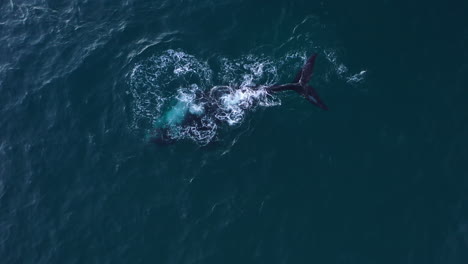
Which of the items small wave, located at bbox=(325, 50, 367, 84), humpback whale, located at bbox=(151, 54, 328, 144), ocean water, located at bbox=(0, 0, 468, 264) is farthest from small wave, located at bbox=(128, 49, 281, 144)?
small wave, located at bbox=(325, 50, 367, 84)

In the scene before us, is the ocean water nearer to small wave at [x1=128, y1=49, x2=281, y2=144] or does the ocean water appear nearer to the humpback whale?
small wave at [x1=128, y1=49, x2=281, y2=144]

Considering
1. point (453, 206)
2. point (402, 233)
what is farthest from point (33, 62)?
point (453, 206)

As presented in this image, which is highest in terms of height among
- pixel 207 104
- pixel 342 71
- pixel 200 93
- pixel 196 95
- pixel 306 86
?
pixel 342 71

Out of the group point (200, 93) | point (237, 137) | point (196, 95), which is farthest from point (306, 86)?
point (196, 95)

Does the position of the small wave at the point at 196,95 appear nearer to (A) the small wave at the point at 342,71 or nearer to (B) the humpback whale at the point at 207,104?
(B) the humpback whale at the point at 207,104

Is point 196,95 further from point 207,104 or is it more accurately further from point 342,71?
point 342,71

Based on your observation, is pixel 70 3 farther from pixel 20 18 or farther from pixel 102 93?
pixel 102 93

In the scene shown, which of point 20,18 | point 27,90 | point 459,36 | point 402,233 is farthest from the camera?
point 20,18
